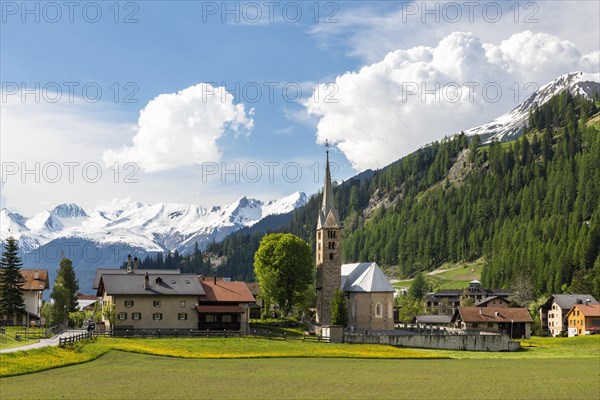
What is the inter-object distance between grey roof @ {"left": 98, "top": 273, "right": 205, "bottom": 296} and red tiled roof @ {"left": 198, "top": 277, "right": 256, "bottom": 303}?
1.93m

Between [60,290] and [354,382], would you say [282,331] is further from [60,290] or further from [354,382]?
[354,382]

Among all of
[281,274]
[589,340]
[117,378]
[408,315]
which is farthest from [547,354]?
[408,315]

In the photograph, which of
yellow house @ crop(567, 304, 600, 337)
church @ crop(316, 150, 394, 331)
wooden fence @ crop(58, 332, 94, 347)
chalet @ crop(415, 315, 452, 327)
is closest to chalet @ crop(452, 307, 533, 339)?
chalet @ crop(415, 315, 452, 327)

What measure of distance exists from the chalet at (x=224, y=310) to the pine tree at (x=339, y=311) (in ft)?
35.8

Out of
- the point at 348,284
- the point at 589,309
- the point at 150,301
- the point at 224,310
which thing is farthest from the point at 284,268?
the point at 589,309

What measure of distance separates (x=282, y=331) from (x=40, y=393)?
2376 inches

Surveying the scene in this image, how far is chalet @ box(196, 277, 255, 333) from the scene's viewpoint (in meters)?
104

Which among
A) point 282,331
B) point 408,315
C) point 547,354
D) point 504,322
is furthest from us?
point 408,315

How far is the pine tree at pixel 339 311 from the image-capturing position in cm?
10619

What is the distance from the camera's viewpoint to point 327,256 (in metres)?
119

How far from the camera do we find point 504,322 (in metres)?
137

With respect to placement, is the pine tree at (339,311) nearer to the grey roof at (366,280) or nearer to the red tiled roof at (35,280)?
the grey roof at (366,280)

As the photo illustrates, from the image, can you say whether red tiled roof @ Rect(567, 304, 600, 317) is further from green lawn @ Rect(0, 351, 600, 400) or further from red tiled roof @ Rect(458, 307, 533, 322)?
green lawn @ Rect(0, 351, 600, 400)

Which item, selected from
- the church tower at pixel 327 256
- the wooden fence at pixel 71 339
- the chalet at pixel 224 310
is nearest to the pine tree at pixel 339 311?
the church tower at pixel 327 256
